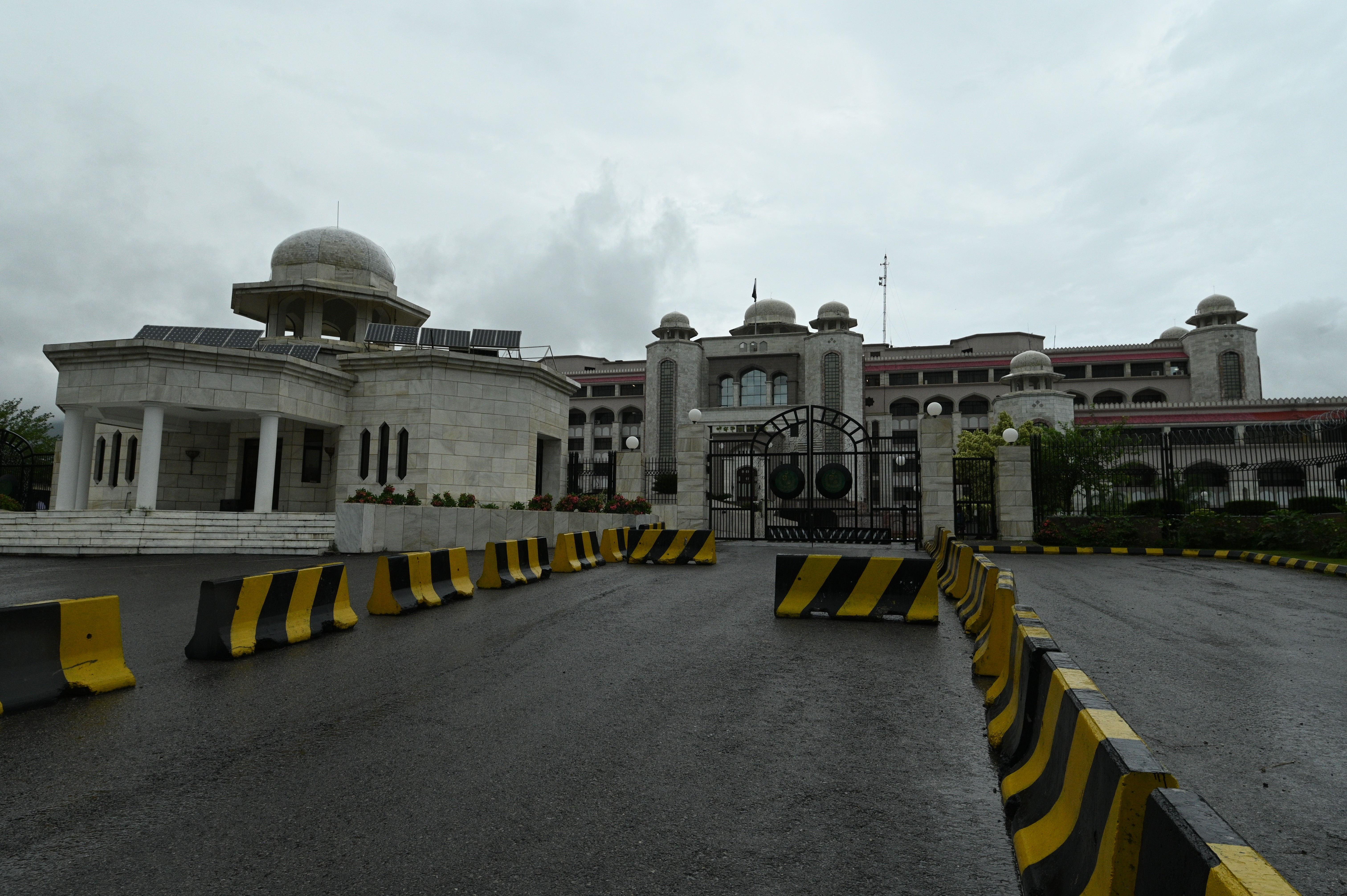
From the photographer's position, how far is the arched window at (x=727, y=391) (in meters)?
65.4

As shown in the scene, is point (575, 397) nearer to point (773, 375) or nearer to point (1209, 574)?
point (773, 375)

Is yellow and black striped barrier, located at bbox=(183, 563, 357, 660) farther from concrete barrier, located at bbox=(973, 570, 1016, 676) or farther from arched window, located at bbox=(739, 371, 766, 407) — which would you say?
arched window, located at bbox=(739, 371, 766, 407)

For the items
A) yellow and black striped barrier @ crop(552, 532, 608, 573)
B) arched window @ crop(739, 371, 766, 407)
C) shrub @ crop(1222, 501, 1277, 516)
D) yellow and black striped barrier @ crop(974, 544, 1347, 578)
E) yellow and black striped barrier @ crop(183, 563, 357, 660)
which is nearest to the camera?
yellow and black striped barrier @ crop(183, 563, 357, 660)

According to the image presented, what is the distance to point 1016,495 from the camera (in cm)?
2298

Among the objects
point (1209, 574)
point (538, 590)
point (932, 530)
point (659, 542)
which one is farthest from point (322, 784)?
point (932, 530)

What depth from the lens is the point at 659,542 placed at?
1559cm

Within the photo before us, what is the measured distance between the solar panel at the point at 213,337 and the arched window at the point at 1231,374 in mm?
67324

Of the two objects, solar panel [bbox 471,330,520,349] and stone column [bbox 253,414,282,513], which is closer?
stone column [bbox 253,414,282,513]

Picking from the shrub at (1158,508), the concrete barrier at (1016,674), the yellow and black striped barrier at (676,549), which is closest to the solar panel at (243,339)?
the yellow and black striped barrier at (676,549)

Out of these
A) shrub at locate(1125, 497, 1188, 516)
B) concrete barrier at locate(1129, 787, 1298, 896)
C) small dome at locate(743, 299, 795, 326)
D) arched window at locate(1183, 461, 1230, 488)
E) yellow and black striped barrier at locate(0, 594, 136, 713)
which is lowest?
yellow and black striped barrier at locate(0, 594, 136, 713)

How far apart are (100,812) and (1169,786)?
4.19m

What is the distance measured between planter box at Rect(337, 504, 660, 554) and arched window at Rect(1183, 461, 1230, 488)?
1770cm

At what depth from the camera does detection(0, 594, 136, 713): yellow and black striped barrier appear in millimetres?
5035

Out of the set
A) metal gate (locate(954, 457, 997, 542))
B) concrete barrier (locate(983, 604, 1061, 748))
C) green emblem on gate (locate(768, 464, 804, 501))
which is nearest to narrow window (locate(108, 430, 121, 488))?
green emblem on gate (locate(768, 464, 804, 501))
